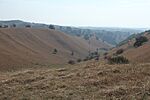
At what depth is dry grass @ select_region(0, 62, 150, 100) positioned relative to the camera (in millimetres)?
15117

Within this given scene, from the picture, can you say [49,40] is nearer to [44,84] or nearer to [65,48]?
[65,48]

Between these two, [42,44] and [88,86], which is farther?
[42,44]

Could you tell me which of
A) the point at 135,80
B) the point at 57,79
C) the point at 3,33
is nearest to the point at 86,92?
the point at 135,80

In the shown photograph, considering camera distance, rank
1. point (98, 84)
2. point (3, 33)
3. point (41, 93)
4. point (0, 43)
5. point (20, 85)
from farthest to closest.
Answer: point (3, 33) → point (0, 43) → point (20, 85) → point (98, 84) → point (41, 93)

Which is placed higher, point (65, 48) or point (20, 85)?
point (20, 85)

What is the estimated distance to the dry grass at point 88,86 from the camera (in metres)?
15.1

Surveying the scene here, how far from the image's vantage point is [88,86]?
1742 cm

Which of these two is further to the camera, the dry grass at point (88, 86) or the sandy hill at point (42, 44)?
the sandy hill at point (42, 44)

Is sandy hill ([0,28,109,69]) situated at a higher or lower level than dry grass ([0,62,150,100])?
lower

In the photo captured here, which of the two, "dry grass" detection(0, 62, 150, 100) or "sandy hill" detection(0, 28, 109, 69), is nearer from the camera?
"dry grass" detection(0, 62, 150, 100)

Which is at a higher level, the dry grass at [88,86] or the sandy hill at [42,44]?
the dry grass at [88,86]

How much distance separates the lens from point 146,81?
57.3 feet

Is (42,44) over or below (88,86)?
below

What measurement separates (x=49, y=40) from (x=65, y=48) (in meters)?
10.1
